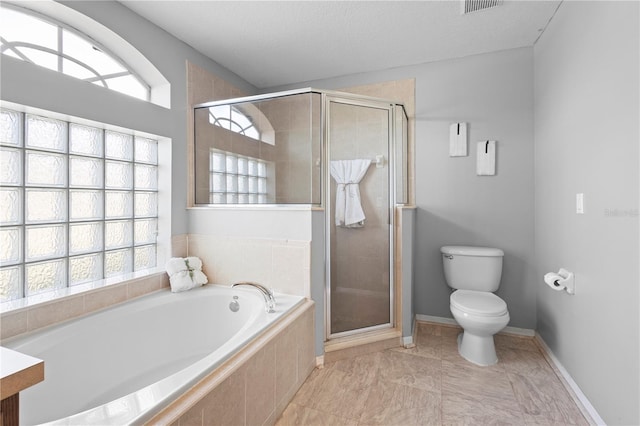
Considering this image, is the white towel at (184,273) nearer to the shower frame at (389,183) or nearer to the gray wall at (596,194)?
the shower frame at (389,183)

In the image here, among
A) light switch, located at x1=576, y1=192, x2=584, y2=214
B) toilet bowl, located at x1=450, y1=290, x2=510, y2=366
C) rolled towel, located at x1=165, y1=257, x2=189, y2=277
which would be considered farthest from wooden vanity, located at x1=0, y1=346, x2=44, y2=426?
light switch, located at x1=576, y1=192, x2=584, y2=214

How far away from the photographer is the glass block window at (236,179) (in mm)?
2289

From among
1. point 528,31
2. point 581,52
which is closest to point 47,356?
point 581,52

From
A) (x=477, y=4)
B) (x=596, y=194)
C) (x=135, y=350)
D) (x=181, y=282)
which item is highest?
(x=477, y=4)

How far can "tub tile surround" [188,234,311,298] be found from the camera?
2.00 m

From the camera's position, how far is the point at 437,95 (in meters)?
2.68

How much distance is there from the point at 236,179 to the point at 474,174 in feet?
6.73

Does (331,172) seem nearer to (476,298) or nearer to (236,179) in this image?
(236,179)

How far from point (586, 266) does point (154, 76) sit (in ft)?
9.92

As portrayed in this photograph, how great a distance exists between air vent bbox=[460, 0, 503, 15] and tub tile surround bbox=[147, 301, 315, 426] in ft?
7.26

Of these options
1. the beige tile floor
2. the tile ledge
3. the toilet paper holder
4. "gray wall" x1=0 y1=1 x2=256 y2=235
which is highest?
"gray wall" x1=0 y1=1 x2=256 y2=235

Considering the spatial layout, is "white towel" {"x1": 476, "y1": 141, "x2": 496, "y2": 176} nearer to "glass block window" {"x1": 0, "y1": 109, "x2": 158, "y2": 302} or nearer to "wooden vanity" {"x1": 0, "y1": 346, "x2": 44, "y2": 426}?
"glass block window" {"x1": 0, "y1": 109, "x2": 158, "y2": 302}

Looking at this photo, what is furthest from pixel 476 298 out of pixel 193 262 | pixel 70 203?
pixel 70 203

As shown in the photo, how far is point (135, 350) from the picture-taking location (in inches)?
67.0
